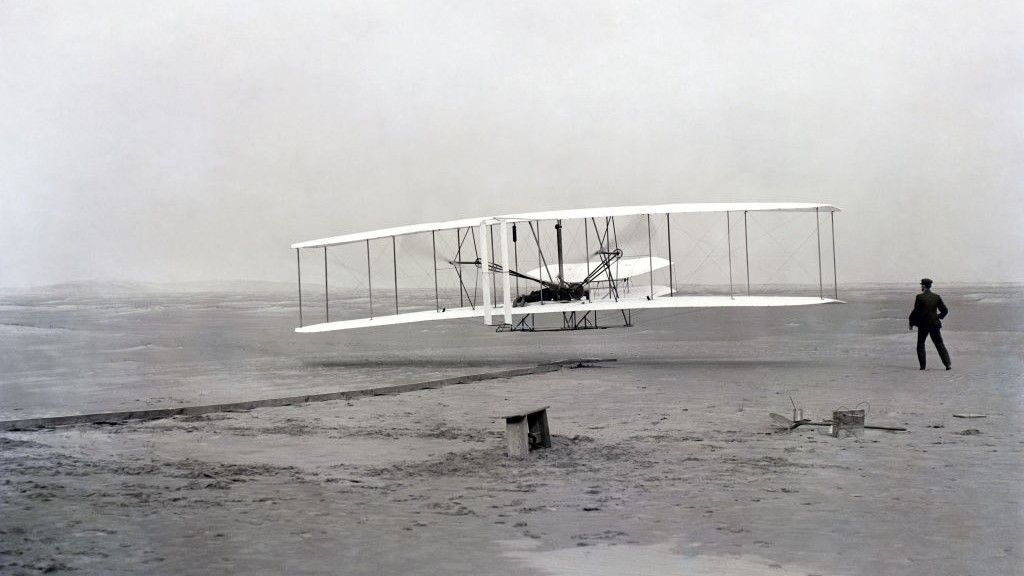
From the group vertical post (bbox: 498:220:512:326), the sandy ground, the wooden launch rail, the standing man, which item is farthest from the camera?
vertical post (bbox: 498:220:512:326)

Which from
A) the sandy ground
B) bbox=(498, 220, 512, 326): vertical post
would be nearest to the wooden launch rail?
the sandy ground

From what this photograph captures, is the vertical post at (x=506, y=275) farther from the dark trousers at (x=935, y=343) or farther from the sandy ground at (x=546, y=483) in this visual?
the dark trousers at (x=935, y=343)

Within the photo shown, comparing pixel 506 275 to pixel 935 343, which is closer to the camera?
pixel 935 343

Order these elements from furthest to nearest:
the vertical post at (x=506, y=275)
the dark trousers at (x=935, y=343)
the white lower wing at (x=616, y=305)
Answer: the vertical post at (x=506, y=275) → the white lower wing at (x=616, y=305) → the dark trousers at (x=935, y=343)

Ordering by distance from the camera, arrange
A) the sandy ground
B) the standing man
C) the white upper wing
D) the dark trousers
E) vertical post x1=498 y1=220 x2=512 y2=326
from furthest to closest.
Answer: vertical post x1=498 y1=220 x2=512 y2=326, the white upper wing, the dark trousers, the standing man, the sandy ground

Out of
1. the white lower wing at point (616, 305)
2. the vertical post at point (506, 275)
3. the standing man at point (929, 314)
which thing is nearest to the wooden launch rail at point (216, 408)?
the vertical post at point (506, 275)

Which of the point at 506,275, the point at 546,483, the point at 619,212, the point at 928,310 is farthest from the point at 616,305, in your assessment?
the point at 546,483

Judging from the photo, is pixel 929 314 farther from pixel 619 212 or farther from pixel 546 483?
pixel 546 483

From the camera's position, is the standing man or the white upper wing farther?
the white upper wing

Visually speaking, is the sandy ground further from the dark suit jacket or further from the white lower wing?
the white lower wing
